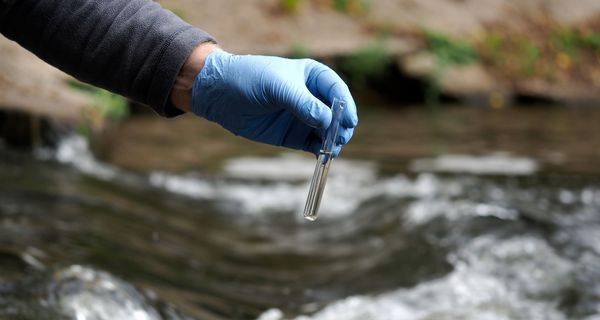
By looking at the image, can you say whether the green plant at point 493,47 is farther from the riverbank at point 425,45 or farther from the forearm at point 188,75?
the forearm at point 188,75

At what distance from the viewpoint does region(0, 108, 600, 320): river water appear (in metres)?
3.19

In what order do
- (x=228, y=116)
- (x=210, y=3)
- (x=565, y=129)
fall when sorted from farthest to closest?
(x=210, y=3) < (x=565, y=129) < (x=228, y=116)

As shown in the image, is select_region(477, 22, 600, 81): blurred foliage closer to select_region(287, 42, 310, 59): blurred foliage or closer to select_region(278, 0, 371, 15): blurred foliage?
select_region(278, 0, 371, 15): blurred foliage

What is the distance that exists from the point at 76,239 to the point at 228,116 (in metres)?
1.89

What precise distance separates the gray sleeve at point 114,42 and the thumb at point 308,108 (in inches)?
10.9

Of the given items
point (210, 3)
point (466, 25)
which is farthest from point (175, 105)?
point (466, 25)

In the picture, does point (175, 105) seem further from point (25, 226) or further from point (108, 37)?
point (25, 226)

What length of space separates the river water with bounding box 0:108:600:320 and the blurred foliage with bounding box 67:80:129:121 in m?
0.35

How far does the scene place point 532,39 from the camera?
11.9 meters

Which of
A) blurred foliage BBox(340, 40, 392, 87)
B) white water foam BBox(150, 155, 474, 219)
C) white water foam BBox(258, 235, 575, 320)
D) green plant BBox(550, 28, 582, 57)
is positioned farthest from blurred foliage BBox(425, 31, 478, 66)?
white water foam BBox(258, 235, 575, 320)

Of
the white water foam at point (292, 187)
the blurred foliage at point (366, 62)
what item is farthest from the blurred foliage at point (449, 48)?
the white water foam at point (292, 187)

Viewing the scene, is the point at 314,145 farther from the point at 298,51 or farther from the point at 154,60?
the point at 298,51

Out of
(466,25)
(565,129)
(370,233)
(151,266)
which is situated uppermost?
(466,25)

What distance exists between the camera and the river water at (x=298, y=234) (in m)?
3.19
